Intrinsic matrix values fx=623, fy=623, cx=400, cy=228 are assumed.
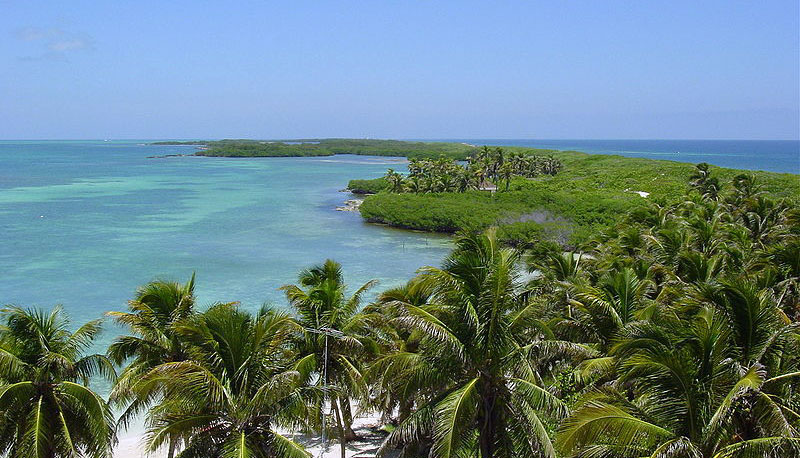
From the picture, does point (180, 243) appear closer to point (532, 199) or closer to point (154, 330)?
point (532, 199)

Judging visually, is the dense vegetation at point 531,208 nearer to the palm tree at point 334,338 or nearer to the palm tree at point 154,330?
the palm tree at point 334,338

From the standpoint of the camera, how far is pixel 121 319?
1506 cm

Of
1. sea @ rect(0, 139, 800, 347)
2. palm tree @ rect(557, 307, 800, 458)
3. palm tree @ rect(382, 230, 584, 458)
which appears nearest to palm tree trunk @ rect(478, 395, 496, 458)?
palm tree @ rect(382, 230, 584, 458)

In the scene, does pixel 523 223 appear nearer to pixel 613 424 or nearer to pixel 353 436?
pixel 353 436

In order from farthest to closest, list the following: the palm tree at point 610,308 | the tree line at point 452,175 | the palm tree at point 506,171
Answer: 1. the palm tree at point 506,171
2. the tree line at point 452,175
3. the palm tree at point 610,308

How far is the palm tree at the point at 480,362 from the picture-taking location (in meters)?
11.5

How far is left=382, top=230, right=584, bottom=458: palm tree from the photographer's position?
11.5 m

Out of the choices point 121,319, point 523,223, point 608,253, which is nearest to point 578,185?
point 523,223

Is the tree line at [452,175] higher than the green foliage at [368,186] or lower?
higher

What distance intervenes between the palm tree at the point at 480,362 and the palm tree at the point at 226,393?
2.12m

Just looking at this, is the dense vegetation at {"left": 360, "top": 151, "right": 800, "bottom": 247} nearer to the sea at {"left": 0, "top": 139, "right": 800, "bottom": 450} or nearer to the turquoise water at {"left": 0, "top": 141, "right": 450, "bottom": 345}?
the sea at {"left": 0, "top": 139, "right": 800, "bottom": 450}

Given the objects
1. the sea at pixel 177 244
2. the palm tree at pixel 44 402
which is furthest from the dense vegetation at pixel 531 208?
the palm tree at pixel 44 402

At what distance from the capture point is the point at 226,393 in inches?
431

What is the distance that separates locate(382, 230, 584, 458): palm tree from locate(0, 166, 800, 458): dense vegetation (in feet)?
0.10
